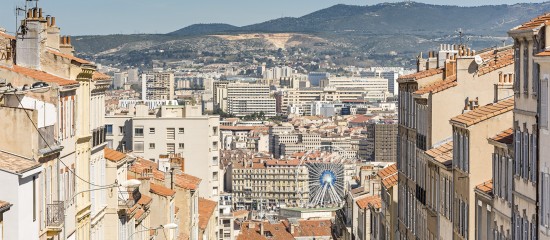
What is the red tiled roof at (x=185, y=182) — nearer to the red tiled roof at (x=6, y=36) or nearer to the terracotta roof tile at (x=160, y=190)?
the terracotta roof tile at (x=160, y=190)

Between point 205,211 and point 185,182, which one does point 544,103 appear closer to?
point 185,182

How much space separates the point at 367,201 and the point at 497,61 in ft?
81.0

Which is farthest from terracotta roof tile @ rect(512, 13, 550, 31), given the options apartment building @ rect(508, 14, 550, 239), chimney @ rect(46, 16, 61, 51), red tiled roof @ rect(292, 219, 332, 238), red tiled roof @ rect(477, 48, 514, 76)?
red tiled roof @ rect(292, 219, 332, 238)

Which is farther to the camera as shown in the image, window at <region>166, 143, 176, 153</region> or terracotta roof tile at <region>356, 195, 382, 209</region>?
window at <region>166, 143, 176, 153</region>

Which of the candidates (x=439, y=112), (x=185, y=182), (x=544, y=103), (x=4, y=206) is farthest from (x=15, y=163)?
(x=185, y=182)

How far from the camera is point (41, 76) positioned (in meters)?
24.6

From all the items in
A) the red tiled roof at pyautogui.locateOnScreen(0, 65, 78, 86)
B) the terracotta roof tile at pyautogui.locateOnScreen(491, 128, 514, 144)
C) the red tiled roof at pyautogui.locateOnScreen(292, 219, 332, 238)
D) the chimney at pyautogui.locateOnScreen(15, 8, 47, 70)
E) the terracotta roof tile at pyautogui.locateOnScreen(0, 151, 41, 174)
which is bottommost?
the red tiled roof at pyautogui.locateOnScreen(292, 219, 332, 238)

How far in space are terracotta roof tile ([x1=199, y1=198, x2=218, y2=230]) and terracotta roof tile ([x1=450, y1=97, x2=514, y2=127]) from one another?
29688 mm

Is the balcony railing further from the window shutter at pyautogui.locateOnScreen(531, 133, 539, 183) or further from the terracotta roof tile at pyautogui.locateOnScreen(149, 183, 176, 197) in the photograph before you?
the terracotta roof tile at pyautogui.locateOnScreen(149, 183, 176, 197)

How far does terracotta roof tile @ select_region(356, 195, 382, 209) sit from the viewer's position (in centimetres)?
5272

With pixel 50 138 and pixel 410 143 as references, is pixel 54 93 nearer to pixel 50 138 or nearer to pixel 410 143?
pixel 50 138

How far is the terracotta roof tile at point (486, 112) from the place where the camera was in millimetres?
25250

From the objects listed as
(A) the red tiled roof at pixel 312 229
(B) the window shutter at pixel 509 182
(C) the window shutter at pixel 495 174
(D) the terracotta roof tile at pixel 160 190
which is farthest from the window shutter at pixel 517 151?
(A) the red tiled roof at pixel 312 229

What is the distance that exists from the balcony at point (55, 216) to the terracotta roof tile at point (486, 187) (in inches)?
274
